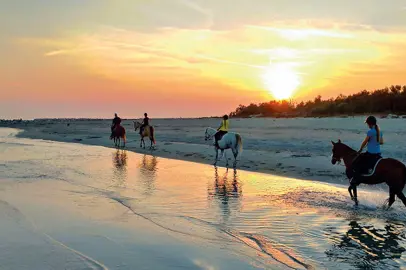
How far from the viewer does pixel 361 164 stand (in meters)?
10.2

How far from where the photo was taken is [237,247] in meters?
6.95

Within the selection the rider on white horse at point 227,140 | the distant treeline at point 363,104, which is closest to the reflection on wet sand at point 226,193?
the rider on white horse at point 227,140

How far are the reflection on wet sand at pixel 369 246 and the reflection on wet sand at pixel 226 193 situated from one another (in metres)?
2.53

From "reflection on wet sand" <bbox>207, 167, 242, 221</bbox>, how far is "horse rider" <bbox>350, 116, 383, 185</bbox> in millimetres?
2944

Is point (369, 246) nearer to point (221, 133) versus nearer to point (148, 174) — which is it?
point (148, 174)

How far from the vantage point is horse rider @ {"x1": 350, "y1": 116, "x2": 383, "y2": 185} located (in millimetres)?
9867

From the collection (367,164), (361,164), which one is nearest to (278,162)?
(361,164)

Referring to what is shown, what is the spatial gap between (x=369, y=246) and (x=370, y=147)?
3.55 meters

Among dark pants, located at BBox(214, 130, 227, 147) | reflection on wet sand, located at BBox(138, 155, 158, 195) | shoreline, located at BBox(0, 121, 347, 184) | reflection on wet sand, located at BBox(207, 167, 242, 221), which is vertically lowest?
reflection on wet sand, located at BBox(207, 167, 242, 221)

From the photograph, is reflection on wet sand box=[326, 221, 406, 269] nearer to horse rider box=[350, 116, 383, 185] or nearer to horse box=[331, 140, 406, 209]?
horse box=[331, 140, 406, 209]

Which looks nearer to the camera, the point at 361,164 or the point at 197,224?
the point at 197,224

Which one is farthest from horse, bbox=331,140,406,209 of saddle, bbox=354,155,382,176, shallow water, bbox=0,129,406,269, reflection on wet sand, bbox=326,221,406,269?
reflection on wet sand, bbox=326,221,406,269

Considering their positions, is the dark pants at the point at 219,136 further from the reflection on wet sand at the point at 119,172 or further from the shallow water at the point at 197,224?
the shallow water at the point at 197,224

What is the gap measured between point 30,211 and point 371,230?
7.09 m
